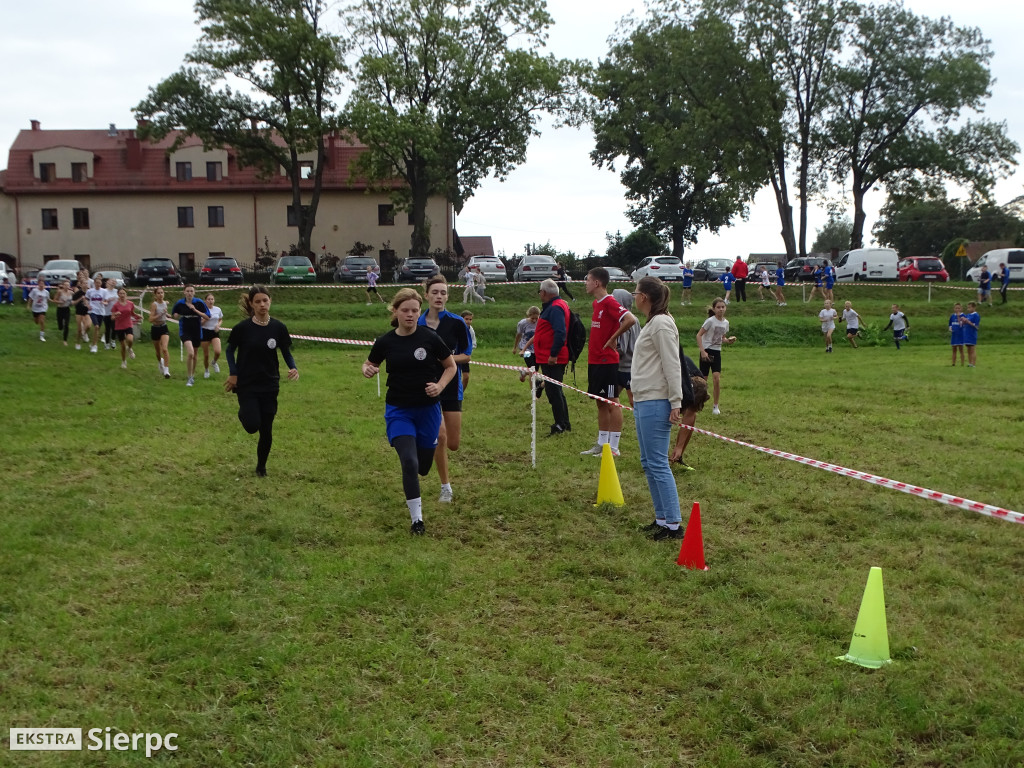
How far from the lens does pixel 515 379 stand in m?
18.2

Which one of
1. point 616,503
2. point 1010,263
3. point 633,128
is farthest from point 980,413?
point 633,128

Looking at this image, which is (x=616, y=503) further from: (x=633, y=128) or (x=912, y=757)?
(x=633, y=128)

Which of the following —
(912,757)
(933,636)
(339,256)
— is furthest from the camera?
(339,256)

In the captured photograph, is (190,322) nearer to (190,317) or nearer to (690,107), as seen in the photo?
(190,317)

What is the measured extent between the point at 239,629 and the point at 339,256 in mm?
51049

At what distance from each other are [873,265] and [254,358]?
38711mm

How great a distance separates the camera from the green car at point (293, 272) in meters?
39.0

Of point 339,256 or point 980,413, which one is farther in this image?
point 339,256

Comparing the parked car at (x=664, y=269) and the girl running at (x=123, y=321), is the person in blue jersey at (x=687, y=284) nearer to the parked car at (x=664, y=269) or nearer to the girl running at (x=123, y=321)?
the parked car at (x=664, y=269)

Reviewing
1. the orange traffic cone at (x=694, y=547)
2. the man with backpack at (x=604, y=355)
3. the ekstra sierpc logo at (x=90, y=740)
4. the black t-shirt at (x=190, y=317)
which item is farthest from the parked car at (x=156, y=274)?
the ekstra sierpc logo at (x=90, y=740)

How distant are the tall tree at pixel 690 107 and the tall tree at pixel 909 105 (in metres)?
4.69

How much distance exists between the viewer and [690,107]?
171 ft

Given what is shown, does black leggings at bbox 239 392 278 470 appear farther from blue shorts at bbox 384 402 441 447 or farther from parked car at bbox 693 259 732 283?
parked car at bbox 693 259 732 283

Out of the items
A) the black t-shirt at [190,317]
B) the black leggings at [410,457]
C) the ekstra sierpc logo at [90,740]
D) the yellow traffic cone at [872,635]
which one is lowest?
the ekstra sierpc logo at [90,740]
